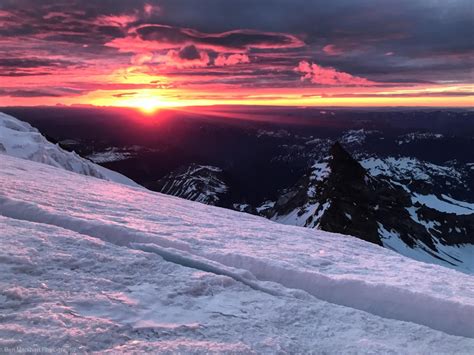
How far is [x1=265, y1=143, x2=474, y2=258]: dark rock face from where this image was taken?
62438mm

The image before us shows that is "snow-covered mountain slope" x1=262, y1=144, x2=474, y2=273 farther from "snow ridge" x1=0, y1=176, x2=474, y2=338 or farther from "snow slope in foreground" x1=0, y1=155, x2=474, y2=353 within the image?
"snow ridge" x1=0, y1=176, x2=474, y2=338

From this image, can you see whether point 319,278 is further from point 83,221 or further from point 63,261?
point 83,221

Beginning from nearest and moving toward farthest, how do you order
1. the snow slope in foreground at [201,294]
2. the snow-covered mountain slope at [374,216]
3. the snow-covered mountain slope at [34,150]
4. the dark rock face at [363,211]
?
the snow slope in foreground at [201,294] < the snow-covered mountain slope at [34,150] < the dark rock face at [363,211] < the snow-covered mountain slope at [374,216]

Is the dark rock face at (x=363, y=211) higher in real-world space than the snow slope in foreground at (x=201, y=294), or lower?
lower

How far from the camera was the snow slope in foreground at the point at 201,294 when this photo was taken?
4.88 m

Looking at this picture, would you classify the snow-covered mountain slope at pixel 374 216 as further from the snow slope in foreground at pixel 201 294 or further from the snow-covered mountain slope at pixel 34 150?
the snow slope in foreground at pixel 201 294

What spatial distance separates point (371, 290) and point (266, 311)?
209 cm

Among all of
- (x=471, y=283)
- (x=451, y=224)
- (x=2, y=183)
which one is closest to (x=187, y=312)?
(x=471, y=283)

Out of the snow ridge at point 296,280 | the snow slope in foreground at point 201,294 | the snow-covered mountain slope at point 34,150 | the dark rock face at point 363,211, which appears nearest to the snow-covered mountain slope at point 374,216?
the dark rock face at point 363,211

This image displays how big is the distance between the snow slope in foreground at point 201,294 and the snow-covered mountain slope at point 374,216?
5282cm

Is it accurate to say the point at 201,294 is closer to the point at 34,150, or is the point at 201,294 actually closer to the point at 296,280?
the point at 296,280

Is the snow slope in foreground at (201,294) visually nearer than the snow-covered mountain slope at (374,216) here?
Yes

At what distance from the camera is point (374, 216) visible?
225ft

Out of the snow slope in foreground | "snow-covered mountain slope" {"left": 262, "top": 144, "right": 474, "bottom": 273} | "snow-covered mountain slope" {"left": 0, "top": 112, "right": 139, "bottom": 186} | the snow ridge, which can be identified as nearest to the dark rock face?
"snow-covered mountain slope" {"left": 262, "top": 144, "right": 474, "bottom": 273}
